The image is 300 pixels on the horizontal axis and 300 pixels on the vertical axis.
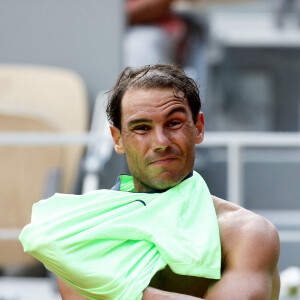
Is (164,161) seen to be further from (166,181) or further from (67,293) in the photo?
(67,293)

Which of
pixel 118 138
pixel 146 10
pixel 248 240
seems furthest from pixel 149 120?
pixel 146 10

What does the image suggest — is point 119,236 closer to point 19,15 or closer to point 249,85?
point 19,15

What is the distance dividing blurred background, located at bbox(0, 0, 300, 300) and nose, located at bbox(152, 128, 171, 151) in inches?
73.3

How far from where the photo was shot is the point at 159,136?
4.60ft

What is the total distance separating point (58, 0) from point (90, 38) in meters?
0.30

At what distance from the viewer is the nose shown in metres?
1.40

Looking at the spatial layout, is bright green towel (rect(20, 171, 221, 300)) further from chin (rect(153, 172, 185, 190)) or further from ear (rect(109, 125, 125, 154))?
ear (rect(109, 125, 125, 154))

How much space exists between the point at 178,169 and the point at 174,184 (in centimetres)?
3

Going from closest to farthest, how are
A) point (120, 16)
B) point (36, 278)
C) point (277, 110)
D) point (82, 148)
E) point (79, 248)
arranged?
point (79, 248)
point (36, 278)
point (82, 148)
point (120, 16)
point (277, 110)

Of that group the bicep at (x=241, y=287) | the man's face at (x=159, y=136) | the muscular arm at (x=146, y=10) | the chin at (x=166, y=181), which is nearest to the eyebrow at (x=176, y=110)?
the man's face at (x=159, y=136)

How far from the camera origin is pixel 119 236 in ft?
4.46

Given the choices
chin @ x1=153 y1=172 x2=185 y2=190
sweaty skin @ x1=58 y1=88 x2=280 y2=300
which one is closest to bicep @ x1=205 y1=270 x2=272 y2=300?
sweaty skin @ x1=58 y1=88 x2=280 y2=300

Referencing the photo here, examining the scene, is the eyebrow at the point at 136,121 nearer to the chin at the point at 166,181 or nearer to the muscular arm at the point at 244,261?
the chin at the point at 166,181

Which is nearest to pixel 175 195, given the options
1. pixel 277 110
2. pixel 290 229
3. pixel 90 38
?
pixel 90 38
